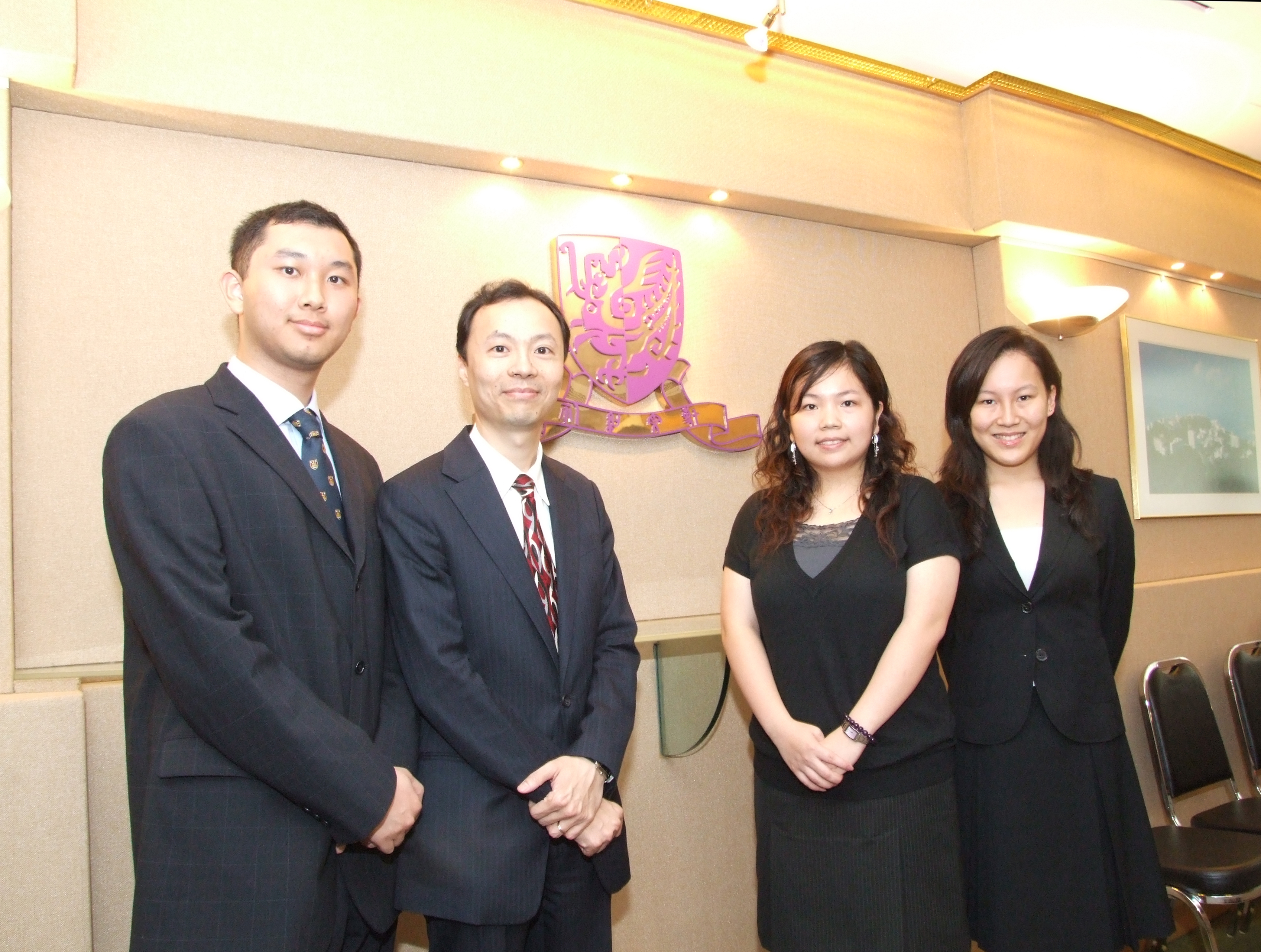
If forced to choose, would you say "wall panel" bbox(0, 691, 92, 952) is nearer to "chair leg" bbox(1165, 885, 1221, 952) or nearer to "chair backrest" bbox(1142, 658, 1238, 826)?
"chair leg" bbox(1165, 885, 1221, 952)

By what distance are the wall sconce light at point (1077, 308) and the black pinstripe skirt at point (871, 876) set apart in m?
2.61

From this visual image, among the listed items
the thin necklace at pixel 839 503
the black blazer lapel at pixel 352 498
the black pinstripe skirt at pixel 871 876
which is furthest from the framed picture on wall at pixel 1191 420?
the black blazer lapel at pixel 352 498

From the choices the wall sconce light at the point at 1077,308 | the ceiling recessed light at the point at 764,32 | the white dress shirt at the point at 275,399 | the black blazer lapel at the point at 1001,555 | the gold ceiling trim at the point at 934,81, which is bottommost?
the black blazer lapel at the point at 1001,555

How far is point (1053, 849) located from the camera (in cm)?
225

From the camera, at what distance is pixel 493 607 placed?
1.86m

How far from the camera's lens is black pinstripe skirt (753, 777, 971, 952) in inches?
78.0

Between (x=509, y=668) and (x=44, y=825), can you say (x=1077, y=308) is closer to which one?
(x=509, y=668)

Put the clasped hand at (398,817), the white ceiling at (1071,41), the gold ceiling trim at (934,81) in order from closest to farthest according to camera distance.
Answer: the clasped hand at (398,817) → the gold ceiling trim at (934,81) → the white ceiling at (1071,41)

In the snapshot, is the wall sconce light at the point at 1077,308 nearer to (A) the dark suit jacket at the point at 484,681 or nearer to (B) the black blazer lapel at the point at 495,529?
(A) the dark suit jacket at the point at 484,681

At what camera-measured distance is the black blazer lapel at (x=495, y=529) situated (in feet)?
6.12

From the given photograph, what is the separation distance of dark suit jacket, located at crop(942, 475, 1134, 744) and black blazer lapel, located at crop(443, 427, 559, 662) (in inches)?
45.5

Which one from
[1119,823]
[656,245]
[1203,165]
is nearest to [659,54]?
[656,245]

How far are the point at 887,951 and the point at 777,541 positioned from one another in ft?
3.02

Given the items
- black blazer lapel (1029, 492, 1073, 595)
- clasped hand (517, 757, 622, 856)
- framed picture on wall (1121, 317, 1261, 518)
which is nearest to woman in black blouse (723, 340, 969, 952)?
black blazer lapel (1029, 492, 1073, 595)
